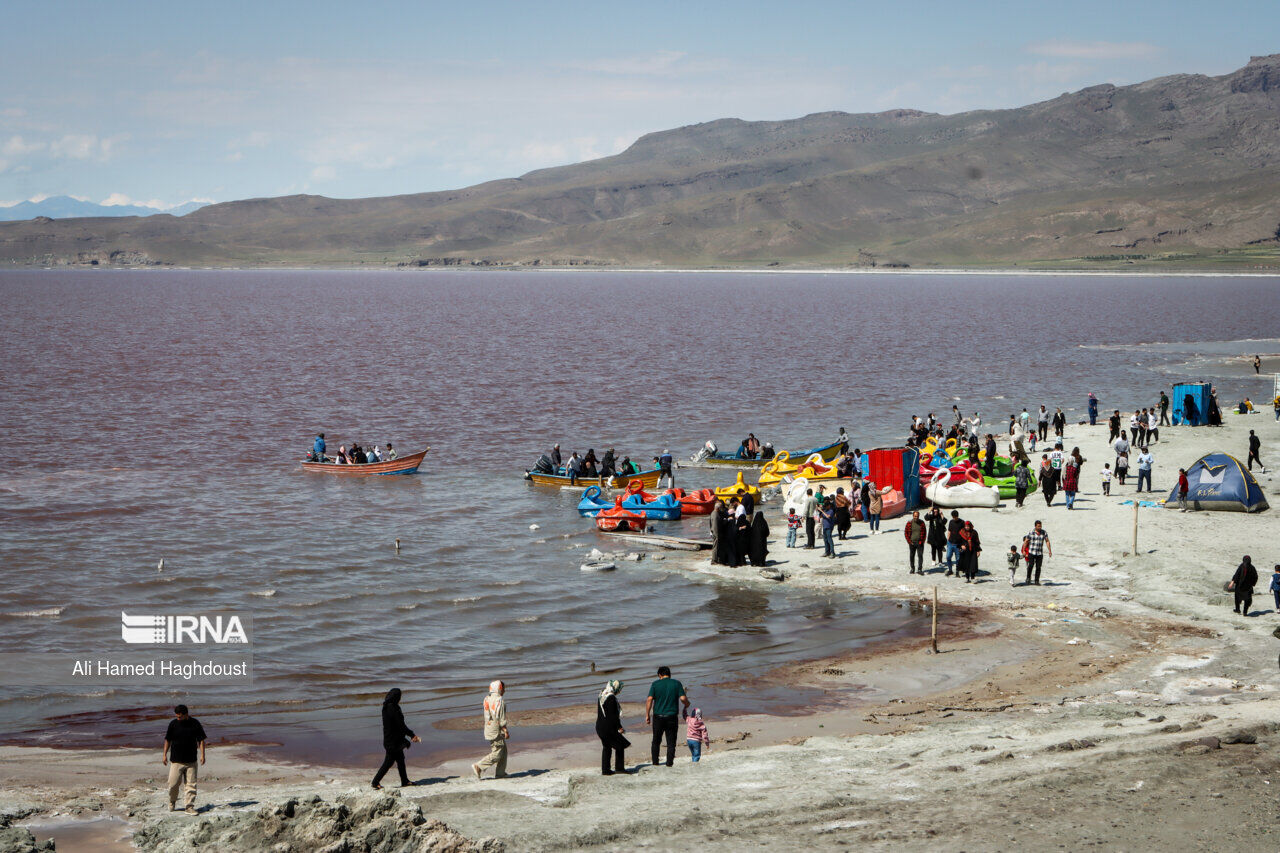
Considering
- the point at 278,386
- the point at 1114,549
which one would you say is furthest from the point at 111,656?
the point at 278,386

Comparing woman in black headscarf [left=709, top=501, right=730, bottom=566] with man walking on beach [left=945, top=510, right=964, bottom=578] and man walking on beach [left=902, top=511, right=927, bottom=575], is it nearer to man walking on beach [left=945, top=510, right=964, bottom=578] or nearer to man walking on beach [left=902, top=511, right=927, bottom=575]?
man walking on beach [left=902, top=511, right=927, bottom=575]

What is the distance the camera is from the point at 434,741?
1769cm

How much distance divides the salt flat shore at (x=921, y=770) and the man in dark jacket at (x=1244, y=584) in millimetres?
311

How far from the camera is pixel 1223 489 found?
2884 centimetres

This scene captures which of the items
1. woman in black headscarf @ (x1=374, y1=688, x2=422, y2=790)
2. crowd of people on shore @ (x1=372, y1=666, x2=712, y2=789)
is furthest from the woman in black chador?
woman in black headscarf @ (x1=374, y1=688, x2=422, y2=790)

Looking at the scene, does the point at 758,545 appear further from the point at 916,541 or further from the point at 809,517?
the point at 916,541

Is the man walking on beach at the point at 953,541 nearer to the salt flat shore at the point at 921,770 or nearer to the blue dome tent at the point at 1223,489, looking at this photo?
the salt flat shore at the point at 921,770

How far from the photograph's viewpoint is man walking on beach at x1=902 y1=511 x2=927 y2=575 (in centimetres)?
2600

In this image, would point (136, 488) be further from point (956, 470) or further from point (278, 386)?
point (278, 386)

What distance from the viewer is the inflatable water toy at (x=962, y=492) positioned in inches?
1238

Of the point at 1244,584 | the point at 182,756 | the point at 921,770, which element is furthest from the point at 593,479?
the point at 182,756

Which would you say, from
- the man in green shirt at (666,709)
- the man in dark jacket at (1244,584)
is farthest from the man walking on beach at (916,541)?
the man in green shirt at (666,709)

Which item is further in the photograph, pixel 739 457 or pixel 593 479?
pixel 739 457

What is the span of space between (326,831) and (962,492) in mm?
23217
